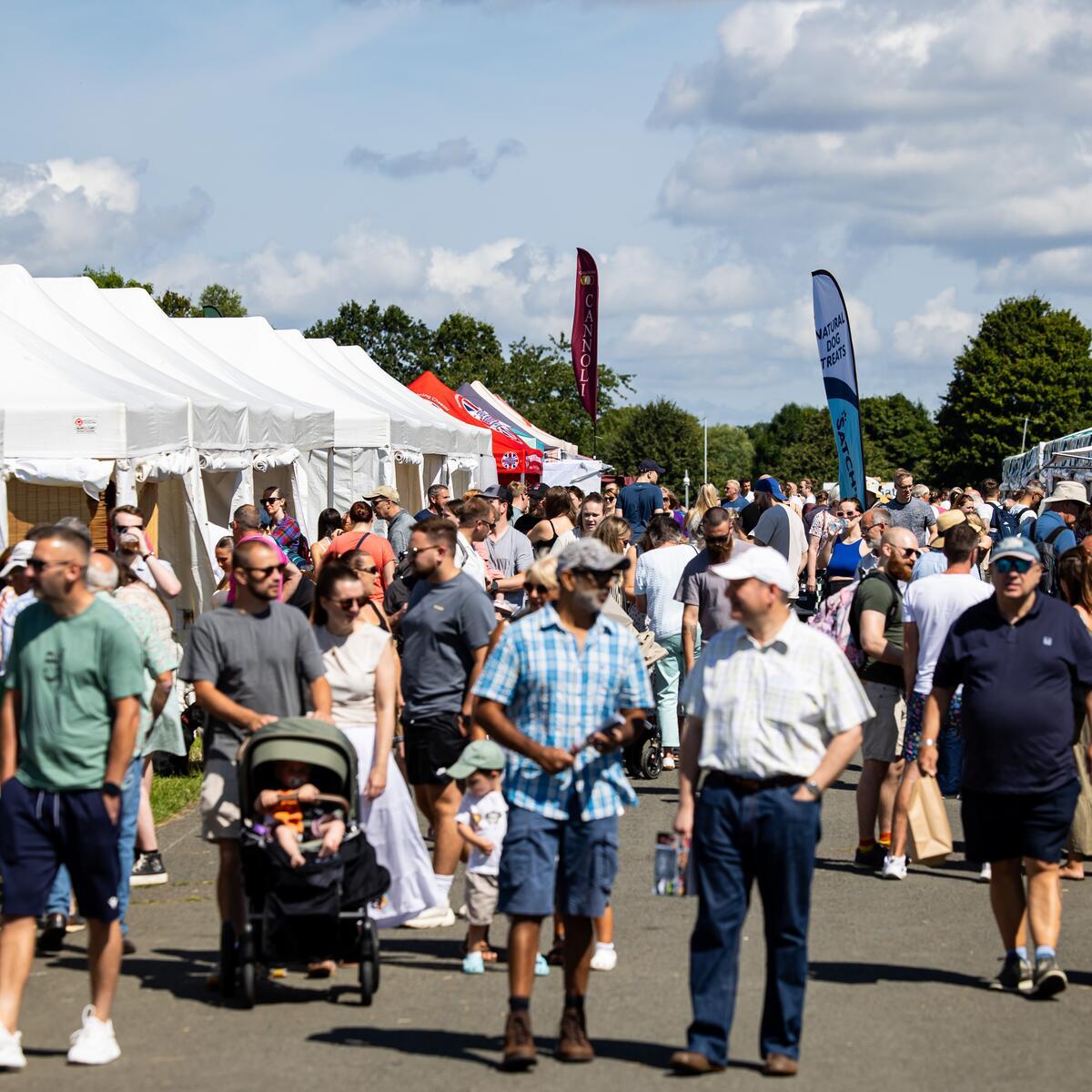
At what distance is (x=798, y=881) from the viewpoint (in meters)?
5.73

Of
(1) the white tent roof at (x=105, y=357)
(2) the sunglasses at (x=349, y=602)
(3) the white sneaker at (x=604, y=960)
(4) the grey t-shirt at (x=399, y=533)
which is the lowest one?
(3) the white sneaker at (x=604, y=960)

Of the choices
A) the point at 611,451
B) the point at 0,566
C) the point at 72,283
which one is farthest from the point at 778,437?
the point at 0,566

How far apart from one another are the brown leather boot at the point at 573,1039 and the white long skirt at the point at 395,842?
1.68 metres

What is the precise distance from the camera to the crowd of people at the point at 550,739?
576 cm

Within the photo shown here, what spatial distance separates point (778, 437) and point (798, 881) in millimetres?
183657

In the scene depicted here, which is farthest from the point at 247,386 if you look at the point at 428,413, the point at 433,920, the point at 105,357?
the point at 433,920

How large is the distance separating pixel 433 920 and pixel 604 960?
3.92 ft

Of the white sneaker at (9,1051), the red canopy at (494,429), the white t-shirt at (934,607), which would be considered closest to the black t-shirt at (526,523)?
the white t-shirt at (934,607)

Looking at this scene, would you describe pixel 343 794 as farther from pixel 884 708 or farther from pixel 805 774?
pixel 884 708

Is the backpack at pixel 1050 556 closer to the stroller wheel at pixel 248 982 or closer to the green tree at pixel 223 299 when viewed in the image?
the stroller wheel at pixel 248 982

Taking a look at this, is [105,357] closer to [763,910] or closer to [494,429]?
[763,910]

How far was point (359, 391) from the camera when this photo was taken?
1043 inches

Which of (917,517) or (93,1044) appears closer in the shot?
(93,1044)

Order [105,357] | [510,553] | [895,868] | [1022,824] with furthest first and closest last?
1. [105,357]
2. [510,553]
3. [895,868]
4. [1022,824]
